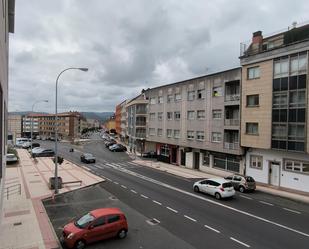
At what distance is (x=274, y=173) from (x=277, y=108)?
673 cm

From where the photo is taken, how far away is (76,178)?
1366 inches

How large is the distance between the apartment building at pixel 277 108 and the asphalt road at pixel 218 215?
4255mm

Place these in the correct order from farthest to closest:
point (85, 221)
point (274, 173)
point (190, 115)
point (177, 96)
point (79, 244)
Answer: point (177, 96) → point (190, 115) → point (274, 173) → point (85, 221) → point (79, 244)

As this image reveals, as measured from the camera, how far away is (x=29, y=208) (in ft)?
71.6

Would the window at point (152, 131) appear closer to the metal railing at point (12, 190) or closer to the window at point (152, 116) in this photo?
the window at point (152, 116)

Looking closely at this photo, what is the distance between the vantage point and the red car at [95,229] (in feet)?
48.6

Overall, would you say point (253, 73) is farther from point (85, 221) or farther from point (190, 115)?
point (85, 221)

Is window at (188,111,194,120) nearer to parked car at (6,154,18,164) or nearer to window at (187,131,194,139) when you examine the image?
window at (187,131,194,139)

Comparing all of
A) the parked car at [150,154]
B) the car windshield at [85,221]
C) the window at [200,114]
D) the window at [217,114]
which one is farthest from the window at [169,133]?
the car windshield at [85,221]

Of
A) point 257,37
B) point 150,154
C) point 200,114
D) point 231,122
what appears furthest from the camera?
point 150,154

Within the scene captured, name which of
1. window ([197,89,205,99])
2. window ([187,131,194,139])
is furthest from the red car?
window ([187,131,194,139])

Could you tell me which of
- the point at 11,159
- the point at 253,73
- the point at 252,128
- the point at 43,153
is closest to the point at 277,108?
the point at 252,128

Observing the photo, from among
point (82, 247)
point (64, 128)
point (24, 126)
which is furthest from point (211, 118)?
point (24, 126)

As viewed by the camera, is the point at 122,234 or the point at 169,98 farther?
the point at 169,98
